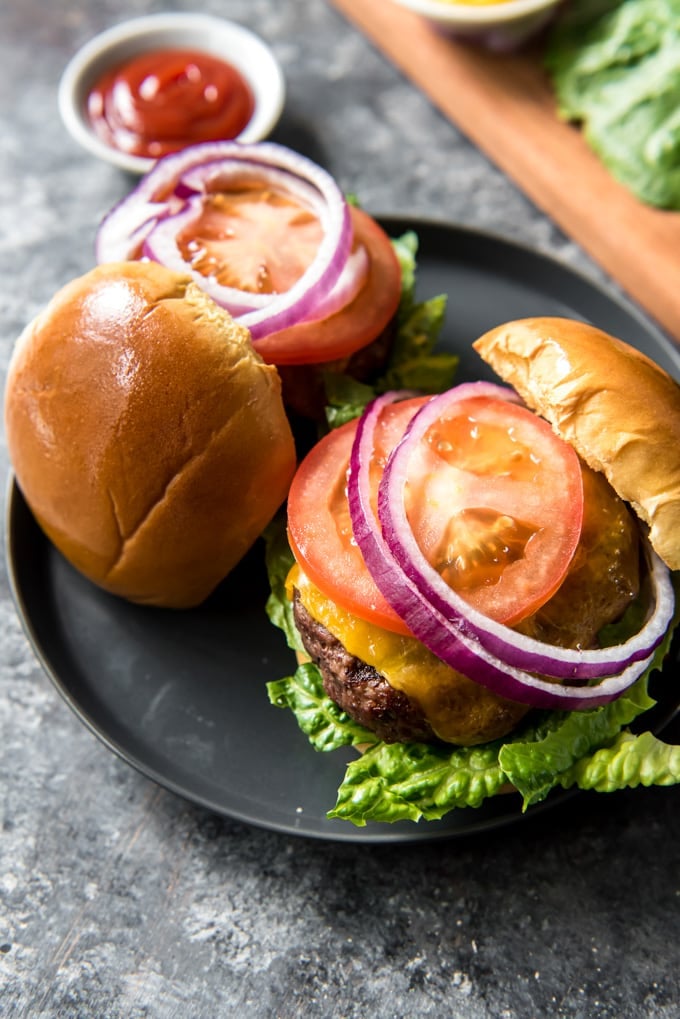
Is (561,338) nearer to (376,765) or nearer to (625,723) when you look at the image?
(625,723)

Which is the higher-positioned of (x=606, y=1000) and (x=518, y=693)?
(x=518, y=693)

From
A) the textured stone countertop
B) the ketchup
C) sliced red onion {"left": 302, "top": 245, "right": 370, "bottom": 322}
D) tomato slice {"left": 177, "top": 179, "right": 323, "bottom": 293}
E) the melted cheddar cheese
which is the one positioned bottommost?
the textured stone countertop

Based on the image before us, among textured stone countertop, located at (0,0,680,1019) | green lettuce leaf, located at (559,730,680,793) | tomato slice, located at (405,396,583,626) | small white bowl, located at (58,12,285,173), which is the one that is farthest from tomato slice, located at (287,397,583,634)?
small white bowl, located at (58,12,285,173)

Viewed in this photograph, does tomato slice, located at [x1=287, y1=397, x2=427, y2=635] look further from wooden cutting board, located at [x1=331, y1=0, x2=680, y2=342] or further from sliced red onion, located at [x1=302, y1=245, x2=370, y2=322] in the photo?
wooden cutting board, located at [x1=331, y1=0, x2=680, y2=342]

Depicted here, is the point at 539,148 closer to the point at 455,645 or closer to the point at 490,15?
the point at 490,15

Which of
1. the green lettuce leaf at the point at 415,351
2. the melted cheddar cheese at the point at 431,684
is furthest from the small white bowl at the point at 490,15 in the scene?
the melted cheddar cheese at the point at 431,684

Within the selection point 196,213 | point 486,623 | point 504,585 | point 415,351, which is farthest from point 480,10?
point 486,623

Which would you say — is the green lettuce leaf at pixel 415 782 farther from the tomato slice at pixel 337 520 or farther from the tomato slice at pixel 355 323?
the tomato slice at pixel 355 323

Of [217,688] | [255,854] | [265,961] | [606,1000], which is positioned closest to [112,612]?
[217,688]
